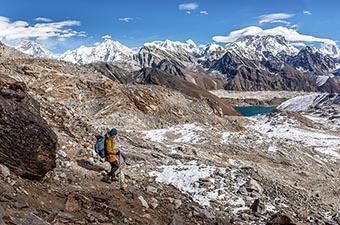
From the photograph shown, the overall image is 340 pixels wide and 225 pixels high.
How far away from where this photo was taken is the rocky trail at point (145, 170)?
13844mm

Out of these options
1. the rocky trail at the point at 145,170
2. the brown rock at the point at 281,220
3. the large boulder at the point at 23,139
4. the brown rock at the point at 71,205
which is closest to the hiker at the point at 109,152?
the rocky trail at the point at 145,170

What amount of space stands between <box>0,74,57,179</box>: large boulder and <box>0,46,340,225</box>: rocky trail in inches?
2.5

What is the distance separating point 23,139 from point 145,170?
26.2 ft

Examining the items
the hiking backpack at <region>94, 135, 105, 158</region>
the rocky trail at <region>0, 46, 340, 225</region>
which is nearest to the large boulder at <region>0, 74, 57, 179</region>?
the rocky trail at <region>0, 46, 340, 225</region>

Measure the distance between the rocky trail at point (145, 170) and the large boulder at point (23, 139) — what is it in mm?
63

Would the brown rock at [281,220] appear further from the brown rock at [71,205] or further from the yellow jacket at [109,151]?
the brown rock at [71,205]

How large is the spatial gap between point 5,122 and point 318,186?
1012 inches

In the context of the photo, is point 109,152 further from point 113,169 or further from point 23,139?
point 23,139

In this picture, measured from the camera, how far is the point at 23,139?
14039mm

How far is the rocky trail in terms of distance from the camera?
13844 millimetres

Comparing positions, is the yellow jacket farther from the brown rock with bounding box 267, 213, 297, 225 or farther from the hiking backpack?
the brown rock with bounding box 267, 213, 297, 225

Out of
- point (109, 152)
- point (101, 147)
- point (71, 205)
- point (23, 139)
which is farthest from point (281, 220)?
point (23, 139)

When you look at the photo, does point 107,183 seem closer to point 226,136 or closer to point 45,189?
point 45,189

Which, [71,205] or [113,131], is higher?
[113,131]
